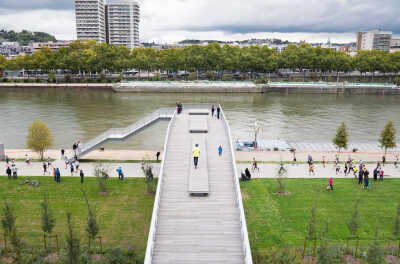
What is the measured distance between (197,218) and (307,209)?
7.59 metres

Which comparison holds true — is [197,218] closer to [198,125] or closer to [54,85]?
[198,125]

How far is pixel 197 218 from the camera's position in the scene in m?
15.1

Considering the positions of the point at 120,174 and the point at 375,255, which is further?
the point at 120,174

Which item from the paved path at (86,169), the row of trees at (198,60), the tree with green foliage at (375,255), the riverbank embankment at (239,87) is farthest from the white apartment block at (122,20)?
the tree with green foliage at (375,255)

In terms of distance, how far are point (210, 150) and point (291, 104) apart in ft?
159

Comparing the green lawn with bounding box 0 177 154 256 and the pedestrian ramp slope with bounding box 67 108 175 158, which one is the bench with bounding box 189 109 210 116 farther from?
the green lawn with bounding box 0 177 154 256

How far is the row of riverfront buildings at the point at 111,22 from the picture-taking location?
6511 inches

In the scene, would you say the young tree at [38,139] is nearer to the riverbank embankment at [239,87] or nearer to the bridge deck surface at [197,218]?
the bridge deck surface at [197,218]

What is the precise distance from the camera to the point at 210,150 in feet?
70.3

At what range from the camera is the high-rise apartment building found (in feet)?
538

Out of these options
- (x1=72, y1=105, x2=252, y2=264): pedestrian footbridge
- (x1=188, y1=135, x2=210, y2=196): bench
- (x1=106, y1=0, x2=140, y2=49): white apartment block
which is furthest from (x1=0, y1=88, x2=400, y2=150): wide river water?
(x1=106, y1=0, x2=140, y2=49): white apartment block

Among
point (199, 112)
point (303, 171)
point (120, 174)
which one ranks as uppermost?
point (199, 112)

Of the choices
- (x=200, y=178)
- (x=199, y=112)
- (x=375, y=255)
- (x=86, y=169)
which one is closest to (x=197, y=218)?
(x=200, y=178)

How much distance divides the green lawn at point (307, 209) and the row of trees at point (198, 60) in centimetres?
8145
